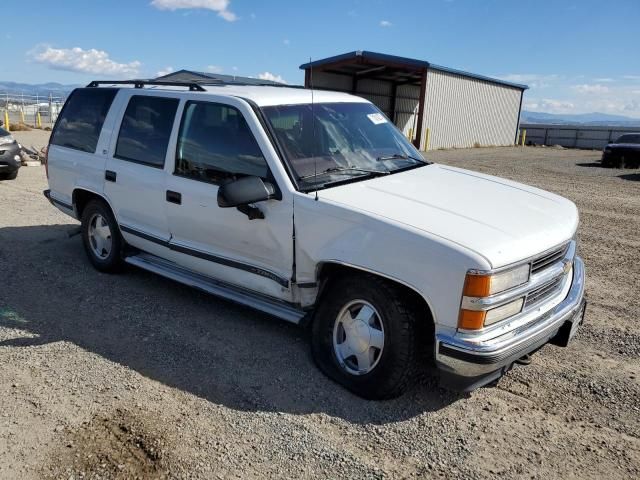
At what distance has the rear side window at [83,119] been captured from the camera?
551 cm

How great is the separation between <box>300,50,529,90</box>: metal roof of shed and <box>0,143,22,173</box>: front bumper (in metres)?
17.4

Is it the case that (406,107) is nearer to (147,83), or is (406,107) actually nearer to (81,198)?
(81,198)

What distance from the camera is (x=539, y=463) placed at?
298cm

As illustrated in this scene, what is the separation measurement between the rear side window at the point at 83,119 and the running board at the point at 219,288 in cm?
138

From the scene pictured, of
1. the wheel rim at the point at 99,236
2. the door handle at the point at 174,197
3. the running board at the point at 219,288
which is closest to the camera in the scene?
the running board at the point at 219,288

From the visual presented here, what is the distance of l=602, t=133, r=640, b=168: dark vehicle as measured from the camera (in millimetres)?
20672

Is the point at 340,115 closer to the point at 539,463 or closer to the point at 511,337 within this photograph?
the point at 511,337

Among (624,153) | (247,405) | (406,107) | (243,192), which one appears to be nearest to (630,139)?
(624,153)

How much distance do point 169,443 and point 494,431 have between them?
192cm

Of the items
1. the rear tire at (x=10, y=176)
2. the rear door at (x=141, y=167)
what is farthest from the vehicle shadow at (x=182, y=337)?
the rear tire at (x=10, y=176)

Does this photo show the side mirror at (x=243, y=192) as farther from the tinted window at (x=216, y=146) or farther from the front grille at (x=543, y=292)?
the front grille at (x=543, y=292)

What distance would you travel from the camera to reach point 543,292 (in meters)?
3.44

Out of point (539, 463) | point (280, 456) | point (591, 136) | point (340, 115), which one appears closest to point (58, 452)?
point (280, 456)

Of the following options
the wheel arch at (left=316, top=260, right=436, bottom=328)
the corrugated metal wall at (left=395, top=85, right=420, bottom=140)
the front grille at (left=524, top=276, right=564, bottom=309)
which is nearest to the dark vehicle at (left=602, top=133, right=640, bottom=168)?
the corrugated metal wall at (left=395, top=85, right=420, bottom=140)
